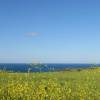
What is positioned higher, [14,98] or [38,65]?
[38,65]

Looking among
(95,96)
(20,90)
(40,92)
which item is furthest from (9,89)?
(95,96)

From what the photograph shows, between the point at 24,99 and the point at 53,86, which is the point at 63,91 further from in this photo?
the point at 24,99

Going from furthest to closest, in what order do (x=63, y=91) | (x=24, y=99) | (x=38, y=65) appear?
(x=63, y=91) < (x=38, y=65) < (x=24, y=99)

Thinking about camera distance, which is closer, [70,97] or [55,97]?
[55,97]

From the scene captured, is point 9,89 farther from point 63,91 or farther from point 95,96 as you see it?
point 95,96

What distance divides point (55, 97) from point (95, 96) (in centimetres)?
388

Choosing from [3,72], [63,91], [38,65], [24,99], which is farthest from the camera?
[3,72]

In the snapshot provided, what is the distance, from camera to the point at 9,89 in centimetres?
1476

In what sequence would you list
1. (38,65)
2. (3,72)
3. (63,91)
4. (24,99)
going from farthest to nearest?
(3,72) → (63,91) → (38,65) → (24,99)

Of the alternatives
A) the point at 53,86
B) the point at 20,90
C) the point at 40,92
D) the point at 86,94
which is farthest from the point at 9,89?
the point at 86,94

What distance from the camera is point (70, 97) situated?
1633 centimetres

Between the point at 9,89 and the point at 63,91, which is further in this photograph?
the point at 63,91

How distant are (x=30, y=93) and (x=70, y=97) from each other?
8.08 ft

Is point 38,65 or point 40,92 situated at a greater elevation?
point 38,65
